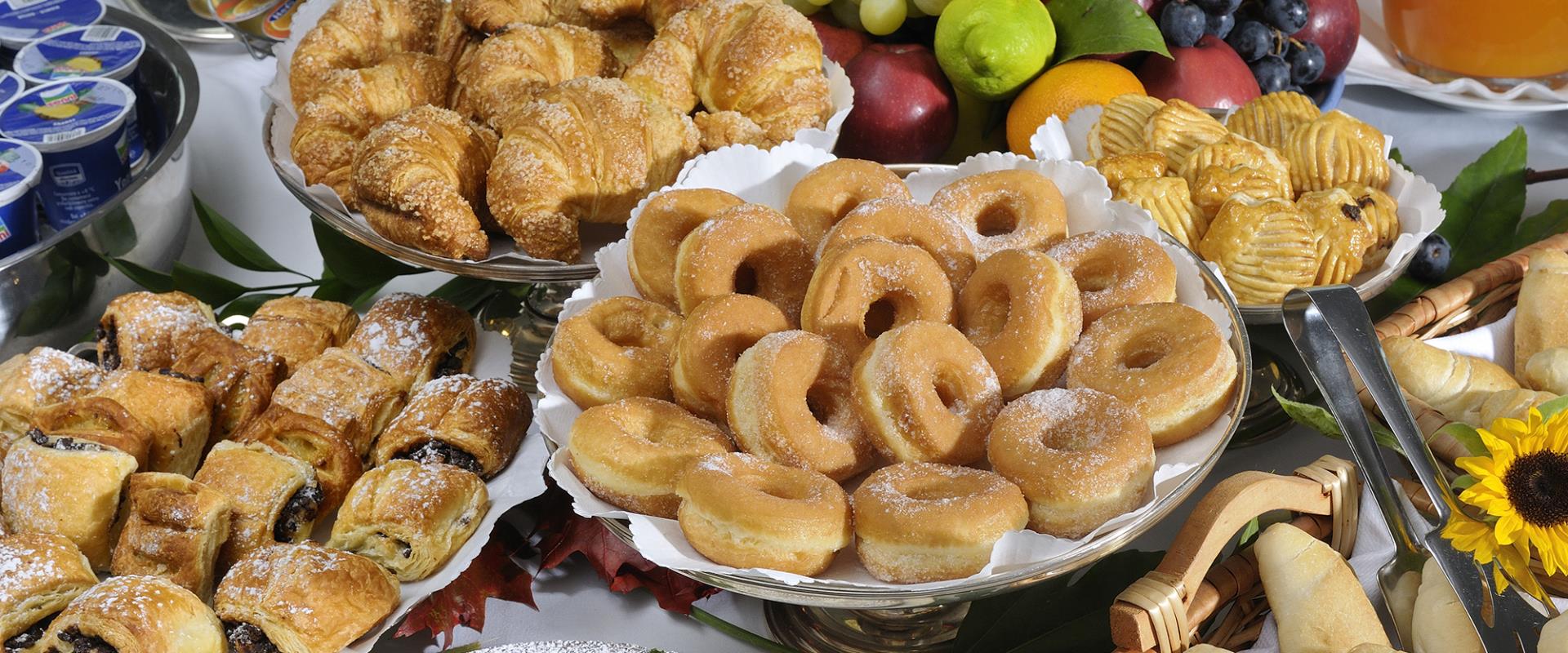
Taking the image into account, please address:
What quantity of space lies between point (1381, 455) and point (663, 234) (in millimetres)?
568

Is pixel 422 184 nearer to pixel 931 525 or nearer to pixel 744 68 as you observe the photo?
pixel 744 68

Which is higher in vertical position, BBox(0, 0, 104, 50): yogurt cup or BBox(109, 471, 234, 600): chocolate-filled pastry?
BBox(0, 0, 104, 50): yogurt cup

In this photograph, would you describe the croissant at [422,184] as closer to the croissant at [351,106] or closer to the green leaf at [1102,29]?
the croissant at [351,106]

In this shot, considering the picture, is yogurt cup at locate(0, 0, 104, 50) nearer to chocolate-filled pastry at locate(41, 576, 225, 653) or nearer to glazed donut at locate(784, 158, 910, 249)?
chocolate-filled pastry at locate(41, 576, 225, 653)

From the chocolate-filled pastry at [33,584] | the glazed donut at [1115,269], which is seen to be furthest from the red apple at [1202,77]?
the chocolate-filled pastry at [33,584]

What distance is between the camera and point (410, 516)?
0.94 m

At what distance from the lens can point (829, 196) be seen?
103 centimetres

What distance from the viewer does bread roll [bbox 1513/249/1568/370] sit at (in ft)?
3.38

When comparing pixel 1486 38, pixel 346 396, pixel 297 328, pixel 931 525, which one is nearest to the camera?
pixel 931 525

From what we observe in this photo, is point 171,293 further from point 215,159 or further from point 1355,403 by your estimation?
point 1355,403

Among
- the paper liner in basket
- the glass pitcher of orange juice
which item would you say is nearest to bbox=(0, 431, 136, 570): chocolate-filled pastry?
the paper liner in basket

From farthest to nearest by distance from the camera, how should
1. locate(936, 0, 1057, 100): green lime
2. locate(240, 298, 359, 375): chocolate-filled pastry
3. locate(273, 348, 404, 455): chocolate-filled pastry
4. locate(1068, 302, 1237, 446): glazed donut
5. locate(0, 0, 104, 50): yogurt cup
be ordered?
1. locate(0, 0, 104, 50): yogurt cup
2. locate(936, 0, 1057, 100): green lime
3. locate(240, 298, 359, 375): chocolate-filled pastry
4. locate(273, 348, 404, 455): chocolate-filled pastry
5. locate(1068, 302, 1237, 446): glazed donut

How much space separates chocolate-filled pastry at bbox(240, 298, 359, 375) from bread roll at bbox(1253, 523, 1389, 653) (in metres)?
0.86

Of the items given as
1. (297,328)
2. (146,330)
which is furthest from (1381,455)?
(146,330)
